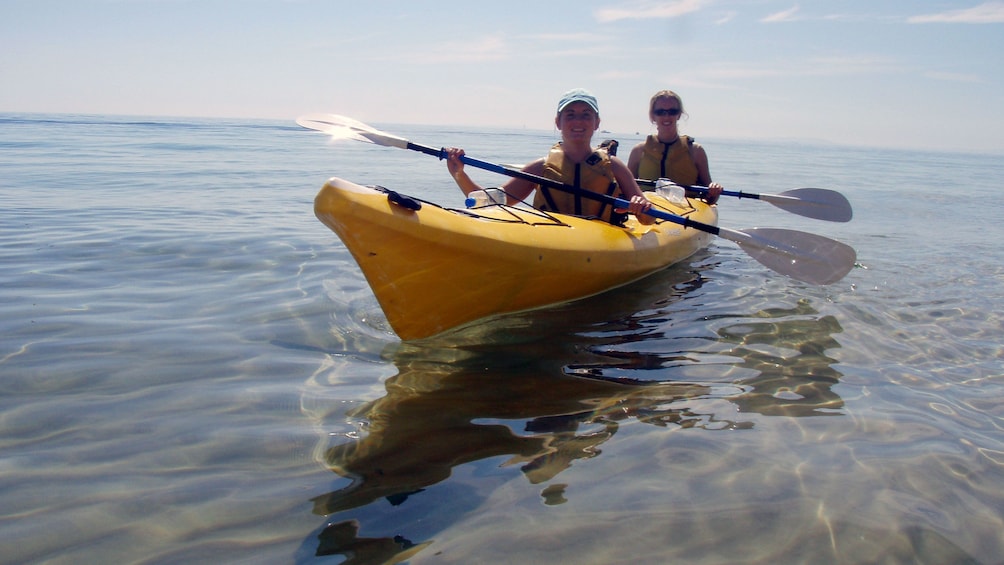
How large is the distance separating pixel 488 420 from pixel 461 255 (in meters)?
0.99

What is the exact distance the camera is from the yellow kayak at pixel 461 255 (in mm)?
3283

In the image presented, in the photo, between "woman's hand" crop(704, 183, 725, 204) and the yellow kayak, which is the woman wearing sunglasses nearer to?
"woman's hand" crop(704, 183, 725, 204)

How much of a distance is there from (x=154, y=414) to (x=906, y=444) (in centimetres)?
317

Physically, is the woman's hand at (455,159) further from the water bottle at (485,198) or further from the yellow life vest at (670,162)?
the yellow life vest at (670,162)

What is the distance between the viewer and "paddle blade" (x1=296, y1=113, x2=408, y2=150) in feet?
16.3

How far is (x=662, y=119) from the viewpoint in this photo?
707 cm

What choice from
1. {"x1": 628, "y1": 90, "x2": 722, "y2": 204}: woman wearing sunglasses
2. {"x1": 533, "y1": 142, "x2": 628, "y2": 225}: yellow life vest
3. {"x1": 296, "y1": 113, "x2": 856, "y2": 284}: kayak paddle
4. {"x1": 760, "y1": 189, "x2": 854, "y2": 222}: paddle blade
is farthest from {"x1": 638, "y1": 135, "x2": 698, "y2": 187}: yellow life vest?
{"x1": 533, "y1": 142, "x2": 628, "y2": 225}: yellow life vest

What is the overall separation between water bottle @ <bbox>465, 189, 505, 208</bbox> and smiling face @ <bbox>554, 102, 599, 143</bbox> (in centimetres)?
81

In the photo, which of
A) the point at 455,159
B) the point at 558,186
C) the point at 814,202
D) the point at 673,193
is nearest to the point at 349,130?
the point at 455,159

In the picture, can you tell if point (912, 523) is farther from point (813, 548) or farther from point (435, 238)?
point (435, 238)

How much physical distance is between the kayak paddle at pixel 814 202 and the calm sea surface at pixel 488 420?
3.25 feet

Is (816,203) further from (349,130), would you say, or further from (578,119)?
(349,130)

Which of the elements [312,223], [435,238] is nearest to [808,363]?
[435,238]

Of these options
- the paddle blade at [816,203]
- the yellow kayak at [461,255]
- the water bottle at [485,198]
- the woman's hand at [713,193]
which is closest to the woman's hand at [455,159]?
the water bottle at [485,198]
